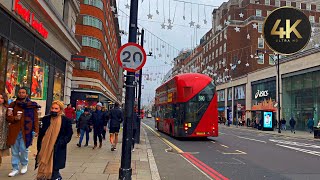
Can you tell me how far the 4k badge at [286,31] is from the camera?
1250 cm

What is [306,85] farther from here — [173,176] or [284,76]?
[173,176]

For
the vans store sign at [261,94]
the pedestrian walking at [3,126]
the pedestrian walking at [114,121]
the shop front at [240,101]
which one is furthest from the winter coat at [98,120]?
the shop front at [240,101]

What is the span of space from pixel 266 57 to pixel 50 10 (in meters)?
52.1

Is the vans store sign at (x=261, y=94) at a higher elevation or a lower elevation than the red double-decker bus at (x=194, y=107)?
higher

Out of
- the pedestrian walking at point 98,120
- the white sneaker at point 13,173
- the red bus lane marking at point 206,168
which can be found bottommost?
the red bus lane marking at point 206,168

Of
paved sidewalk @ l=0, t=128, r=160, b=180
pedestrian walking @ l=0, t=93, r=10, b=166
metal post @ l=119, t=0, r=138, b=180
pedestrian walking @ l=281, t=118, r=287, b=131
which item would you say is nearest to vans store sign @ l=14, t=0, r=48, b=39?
paved sidewalk @ l=0, t=128, r=160, b=180

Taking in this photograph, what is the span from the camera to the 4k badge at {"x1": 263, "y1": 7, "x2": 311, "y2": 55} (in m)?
12.5

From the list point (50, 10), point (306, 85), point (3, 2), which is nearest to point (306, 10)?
point (306, 85)

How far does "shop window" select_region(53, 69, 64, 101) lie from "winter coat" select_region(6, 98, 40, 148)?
1225cm

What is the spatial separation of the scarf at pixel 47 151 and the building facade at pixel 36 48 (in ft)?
21.7

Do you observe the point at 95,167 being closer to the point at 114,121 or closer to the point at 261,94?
the point at 114,121

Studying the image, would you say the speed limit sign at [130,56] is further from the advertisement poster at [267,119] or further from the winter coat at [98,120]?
the advertisement poster at [267,119]

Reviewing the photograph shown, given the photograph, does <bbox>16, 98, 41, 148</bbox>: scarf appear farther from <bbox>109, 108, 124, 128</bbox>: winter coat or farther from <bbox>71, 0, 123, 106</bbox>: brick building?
<bbox>71, 0, 123, 106</bbox>: brick building

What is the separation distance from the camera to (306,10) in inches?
2435
